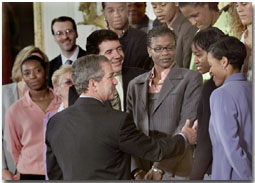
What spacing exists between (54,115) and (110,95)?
384mm

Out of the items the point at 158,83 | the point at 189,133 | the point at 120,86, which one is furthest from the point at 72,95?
the point at 189,133

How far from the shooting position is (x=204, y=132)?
90.0 inches

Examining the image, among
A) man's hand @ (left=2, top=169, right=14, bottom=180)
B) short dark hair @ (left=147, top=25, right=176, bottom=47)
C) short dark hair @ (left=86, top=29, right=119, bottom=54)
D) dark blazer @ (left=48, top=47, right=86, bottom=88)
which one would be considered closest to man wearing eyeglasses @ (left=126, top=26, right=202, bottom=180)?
short dark hair @ (left=147, top=25, right=176, bottom=47)

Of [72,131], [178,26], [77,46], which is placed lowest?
[72,131]

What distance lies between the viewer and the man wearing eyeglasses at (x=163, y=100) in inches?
90.0

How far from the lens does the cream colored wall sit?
2.32 m

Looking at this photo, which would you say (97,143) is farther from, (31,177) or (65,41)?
(65,41)

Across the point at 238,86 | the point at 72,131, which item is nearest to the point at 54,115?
the point at 72,131

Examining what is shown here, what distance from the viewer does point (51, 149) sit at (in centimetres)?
226

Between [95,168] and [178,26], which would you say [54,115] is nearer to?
[95,168]

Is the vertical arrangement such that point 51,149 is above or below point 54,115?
below

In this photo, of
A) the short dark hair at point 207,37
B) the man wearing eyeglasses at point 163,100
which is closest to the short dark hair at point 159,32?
the man wearing eyeglasses at point 163,100

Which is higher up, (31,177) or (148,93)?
(148,93)

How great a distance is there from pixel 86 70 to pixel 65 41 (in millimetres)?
283
